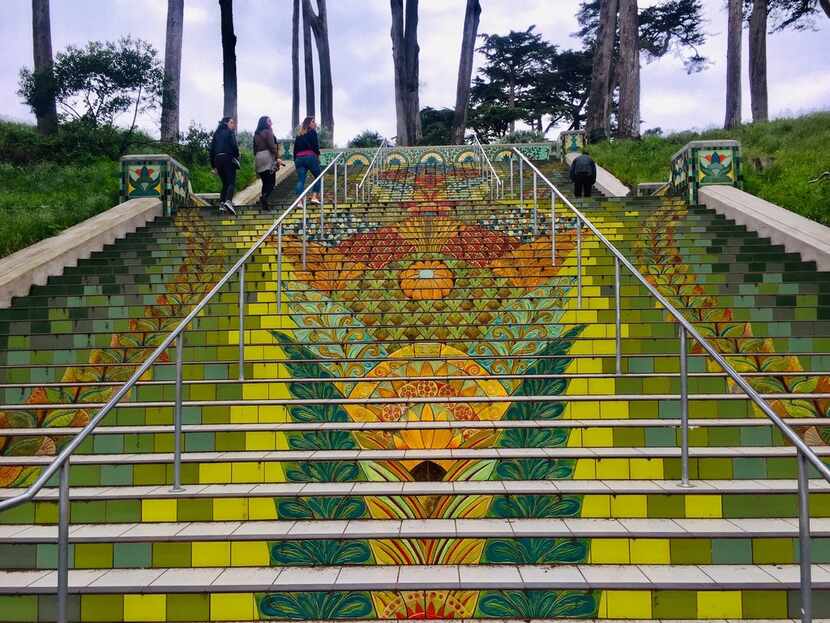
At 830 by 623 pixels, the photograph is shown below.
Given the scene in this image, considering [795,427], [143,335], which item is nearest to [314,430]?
[143,335]

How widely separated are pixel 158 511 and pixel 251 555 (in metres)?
0.76

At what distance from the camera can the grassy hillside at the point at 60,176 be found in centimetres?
873

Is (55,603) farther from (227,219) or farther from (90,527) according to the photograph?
(227,219)

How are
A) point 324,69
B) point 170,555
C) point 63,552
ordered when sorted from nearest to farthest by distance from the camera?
point 63,552 < point 170,555 < point 324,69

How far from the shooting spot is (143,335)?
618 cm

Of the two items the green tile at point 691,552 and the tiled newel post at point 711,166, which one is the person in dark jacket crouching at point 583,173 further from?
the green tile at point 691,552

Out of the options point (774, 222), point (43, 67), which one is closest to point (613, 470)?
point (774, 222)

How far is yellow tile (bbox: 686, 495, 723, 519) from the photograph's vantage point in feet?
12.8

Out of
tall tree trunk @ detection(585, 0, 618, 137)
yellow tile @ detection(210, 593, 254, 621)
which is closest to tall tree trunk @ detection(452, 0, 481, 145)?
tall tree trunk @ detection(585, 0, 618, 137)

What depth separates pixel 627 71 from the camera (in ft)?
59.1

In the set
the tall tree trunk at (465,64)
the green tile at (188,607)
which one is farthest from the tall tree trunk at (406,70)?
the green tile at (188,607)

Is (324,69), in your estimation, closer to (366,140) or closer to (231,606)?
(366,140)

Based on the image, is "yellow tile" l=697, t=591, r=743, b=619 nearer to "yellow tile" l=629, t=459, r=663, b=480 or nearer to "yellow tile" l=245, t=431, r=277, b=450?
"yellow tile" l=629, t=459, r=663, b=480

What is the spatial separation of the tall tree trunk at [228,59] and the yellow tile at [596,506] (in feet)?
54.2
